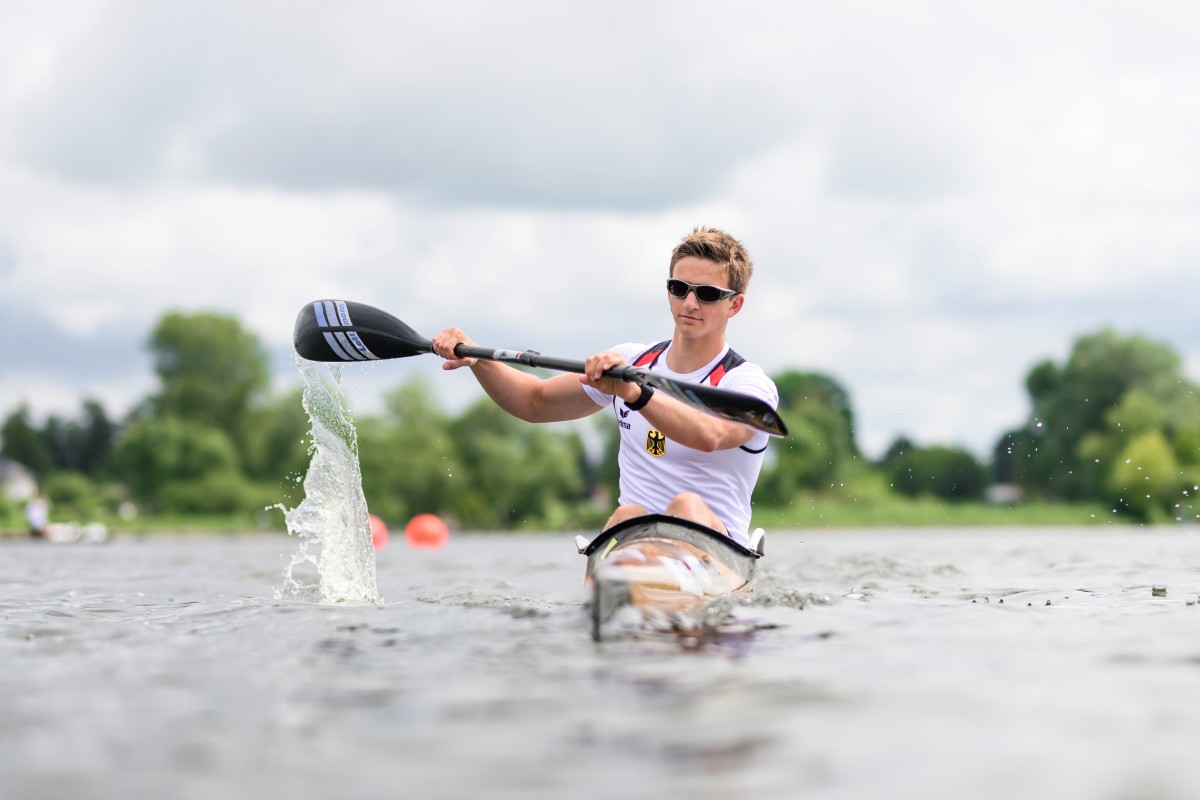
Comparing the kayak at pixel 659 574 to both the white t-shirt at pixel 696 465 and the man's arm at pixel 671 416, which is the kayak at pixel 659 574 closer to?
the white t-shirt at pixel 696 465

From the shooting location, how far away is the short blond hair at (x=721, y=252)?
5836 mm

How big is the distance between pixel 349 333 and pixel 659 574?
9.72 ft

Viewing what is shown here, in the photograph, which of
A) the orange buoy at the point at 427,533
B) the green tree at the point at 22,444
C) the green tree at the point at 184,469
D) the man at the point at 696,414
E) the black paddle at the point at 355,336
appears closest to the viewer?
the man at the point at 696,414

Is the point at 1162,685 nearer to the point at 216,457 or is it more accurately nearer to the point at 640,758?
the point at 640,758

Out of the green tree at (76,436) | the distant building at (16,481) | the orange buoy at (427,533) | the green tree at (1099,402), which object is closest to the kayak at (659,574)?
the orange buoy at (427,533)

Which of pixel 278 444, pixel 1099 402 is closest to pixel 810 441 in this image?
pixel 1099 402

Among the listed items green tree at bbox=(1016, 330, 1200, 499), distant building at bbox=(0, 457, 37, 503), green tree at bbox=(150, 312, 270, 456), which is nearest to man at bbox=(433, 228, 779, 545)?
green tree at bbox=(1016, 330, 1200, 499)

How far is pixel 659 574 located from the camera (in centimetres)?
526

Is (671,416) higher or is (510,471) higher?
(510,471)

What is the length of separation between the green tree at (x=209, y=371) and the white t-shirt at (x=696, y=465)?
6543cm

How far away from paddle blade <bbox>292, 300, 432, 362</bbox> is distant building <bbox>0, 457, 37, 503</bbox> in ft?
282

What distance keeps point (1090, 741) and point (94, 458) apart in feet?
383

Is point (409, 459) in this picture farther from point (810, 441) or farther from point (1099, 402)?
point (1099, 402)

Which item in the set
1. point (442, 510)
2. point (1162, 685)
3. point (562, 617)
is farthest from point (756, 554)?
point (442, 510)
